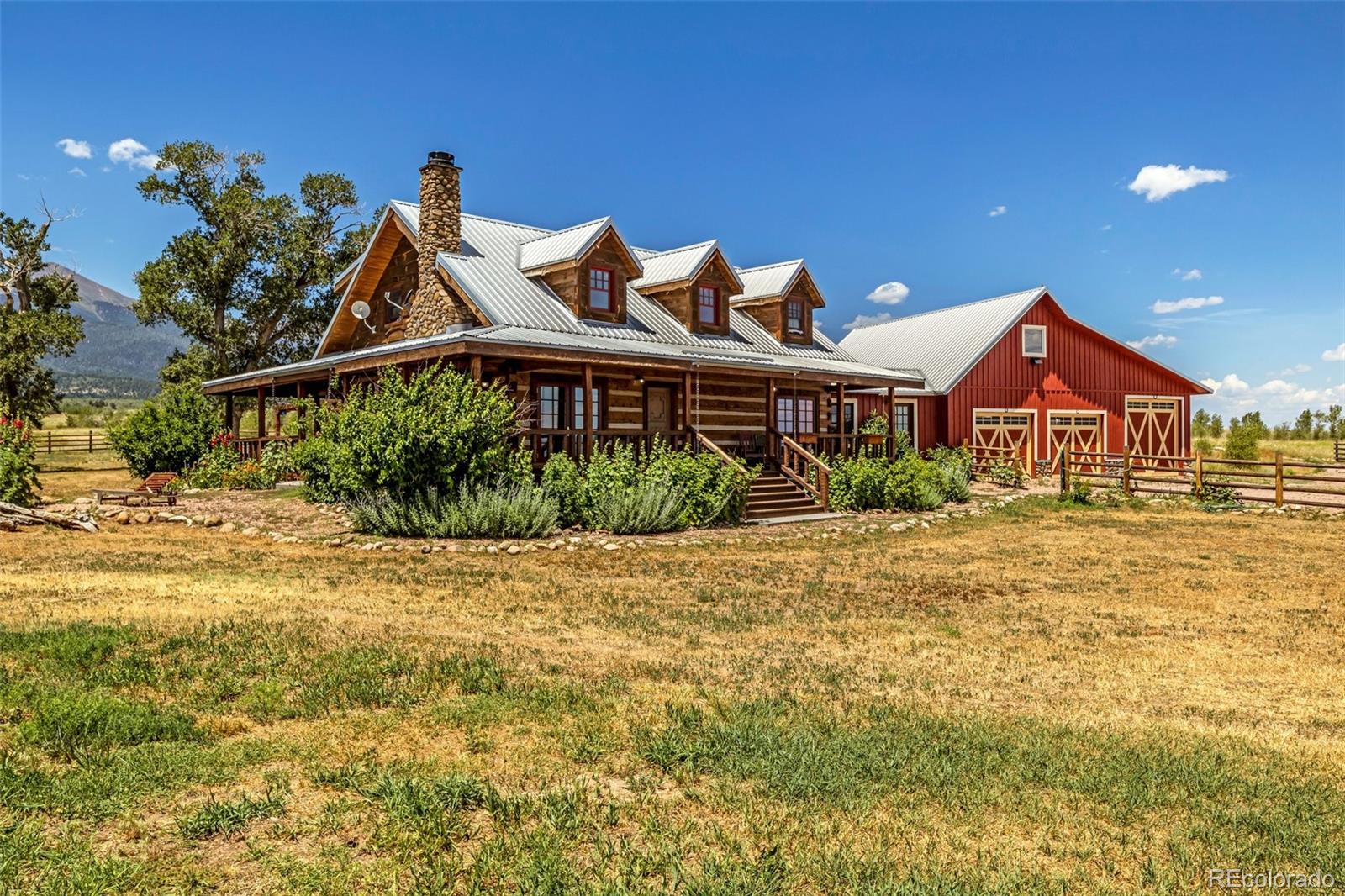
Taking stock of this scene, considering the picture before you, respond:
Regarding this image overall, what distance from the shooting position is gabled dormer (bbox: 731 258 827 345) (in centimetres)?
2719

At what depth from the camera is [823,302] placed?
91.8 ft

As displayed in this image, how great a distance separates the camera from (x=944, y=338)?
38.0 m

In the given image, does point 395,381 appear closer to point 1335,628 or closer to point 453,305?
point 453,305

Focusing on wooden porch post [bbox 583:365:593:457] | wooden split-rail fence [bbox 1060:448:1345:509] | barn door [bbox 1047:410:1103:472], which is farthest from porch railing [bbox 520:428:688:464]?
barn door [bbox 1047:410:1103:472]

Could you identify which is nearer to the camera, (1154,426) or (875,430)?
Answer: (875,430)

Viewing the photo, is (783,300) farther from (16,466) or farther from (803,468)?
(16,466)

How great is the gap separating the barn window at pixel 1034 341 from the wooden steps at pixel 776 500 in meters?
18.5

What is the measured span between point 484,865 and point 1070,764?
332 cm

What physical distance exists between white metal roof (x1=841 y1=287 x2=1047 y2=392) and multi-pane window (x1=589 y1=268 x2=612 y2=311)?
15.4m

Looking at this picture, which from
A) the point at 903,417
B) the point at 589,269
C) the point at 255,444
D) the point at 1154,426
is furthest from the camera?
the point at 1154,426

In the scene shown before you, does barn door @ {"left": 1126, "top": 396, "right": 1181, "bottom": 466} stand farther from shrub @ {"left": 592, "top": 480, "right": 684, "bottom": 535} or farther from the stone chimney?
the stone chimney

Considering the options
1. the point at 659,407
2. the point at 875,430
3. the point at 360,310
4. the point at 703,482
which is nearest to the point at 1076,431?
the point at 875,430

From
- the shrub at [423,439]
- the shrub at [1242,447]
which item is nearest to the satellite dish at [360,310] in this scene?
the shrub at [423,439]

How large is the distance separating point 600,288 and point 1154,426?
87.0ft
